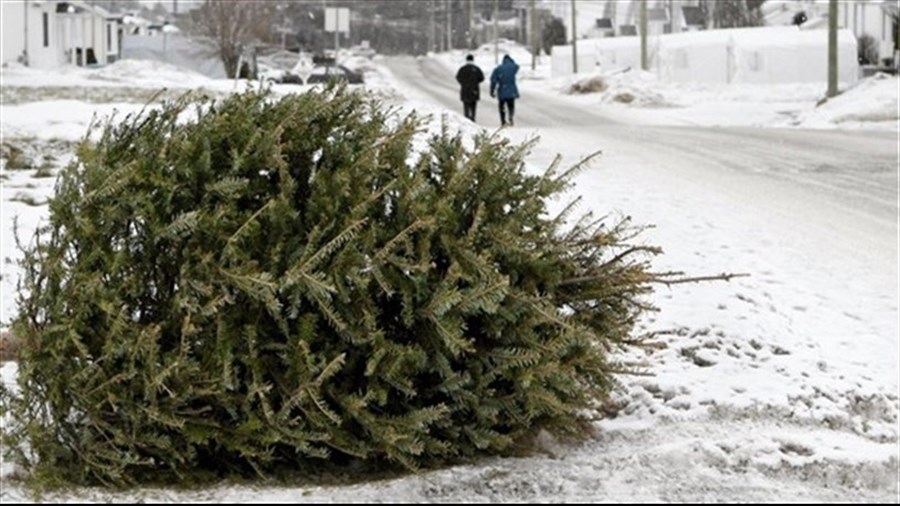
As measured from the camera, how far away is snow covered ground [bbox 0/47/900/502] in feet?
15.9

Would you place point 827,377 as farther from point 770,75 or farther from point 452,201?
point 770,75

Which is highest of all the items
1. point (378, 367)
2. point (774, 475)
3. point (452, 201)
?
point (452, 201)

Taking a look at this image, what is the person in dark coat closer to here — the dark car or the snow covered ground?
the dark car

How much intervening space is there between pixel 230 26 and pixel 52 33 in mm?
9511

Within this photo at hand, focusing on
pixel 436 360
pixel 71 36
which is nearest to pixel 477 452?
pixel 436 360

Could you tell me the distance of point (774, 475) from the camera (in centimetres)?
517

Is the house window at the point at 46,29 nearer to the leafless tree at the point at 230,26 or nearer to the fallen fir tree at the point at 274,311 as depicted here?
the leafless tree at the point at 230,26

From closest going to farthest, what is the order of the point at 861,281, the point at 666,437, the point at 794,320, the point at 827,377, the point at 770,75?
the point at 666,437 < the point at 827,377 < the point at 794,320 < the point at 861,281 < the point at 770,75

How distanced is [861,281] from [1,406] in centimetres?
637

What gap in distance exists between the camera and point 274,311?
16.3 feet

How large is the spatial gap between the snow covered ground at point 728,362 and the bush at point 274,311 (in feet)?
0.71

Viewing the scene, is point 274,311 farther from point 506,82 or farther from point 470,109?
point 470,109

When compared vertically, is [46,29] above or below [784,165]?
Result: above

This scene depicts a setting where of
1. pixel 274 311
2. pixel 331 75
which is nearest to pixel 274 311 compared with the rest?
pixel 274 311
